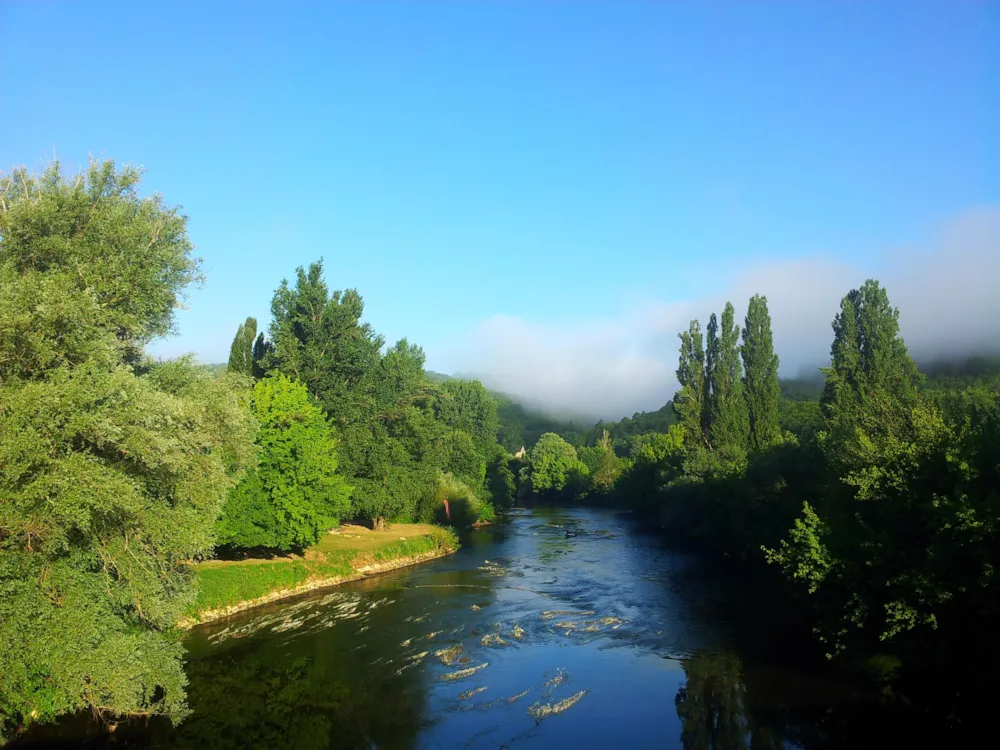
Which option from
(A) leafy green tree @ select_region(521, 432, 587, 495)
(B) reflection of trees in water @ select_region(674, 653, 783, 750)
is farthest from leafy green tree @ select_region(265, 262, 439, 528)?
(A) leafy green tree @ select_region(521, 432, 587, 495)

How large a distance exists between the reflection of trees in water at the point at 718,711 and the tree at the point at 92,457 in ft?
47.0

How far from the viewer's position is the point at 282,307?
170ft

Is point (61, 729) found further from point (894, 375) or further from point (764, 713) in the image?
point (894, 375)

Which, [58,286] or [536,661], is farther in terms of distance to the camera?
[536,661]

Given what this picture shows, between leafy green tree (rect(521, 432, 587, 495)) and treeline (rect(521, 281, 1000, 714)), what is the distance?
2036 inches

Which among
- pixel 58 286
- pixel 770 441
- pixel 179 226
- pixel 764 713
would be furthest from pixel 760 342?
pixel 58 286

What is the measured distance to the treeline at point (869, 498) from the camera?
1950 centimetres

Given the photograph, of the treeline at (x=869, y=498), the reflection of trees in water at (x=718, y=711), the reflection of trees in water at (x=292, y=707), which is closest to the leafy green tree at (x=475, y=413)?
the treeline at (x=869, y=498)

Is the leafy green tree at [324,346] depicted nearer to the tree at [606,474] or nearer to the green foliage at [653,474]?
the green foliage at [653,474]

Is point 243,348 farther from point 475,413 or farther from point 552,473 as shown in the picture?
point 552,473

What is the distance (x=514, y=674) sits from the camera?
24000 millimetres

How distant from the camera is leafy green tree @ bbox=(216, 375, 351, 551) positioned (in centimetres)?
3628

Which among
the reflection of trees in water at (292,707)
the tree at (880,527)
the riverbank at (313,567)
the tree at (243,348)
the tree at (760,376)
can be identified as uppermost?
the tree at (243,348)

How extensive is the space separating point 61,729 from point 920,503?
26.1 metres
